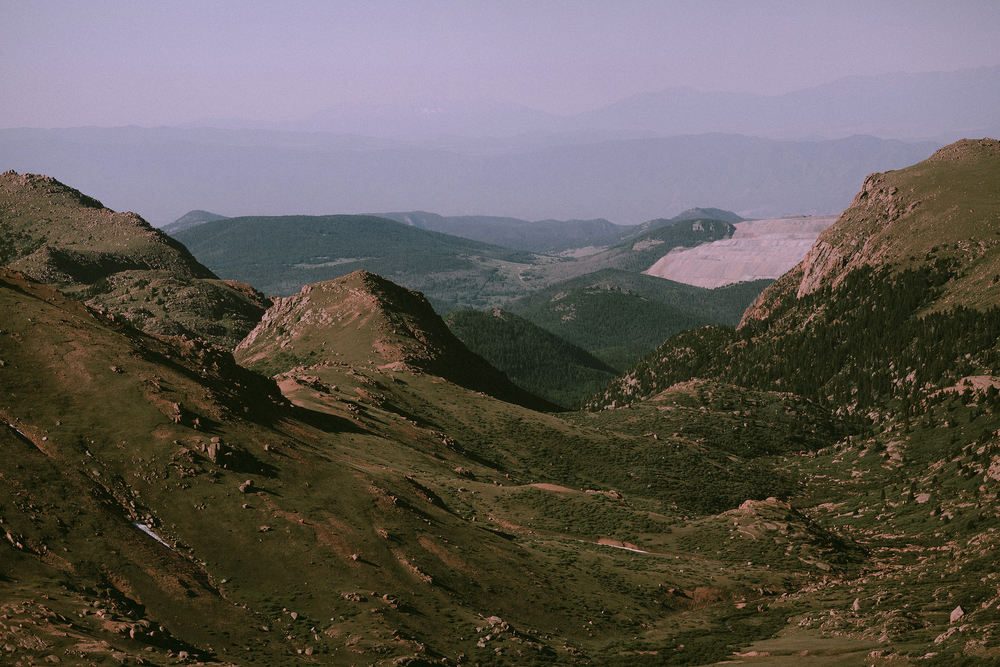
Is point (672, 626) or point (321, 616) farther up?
point (321, 616)

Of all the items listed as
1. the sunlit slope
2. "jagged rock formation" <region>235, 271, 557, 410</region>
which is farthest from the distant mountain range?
"jagged rock formation" <region>235, 271, 557, 410</region>

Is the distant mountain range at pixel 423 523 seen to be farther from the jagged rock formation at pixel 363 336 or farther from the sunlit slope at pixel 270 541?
the jagged rock formation at pixel 363 336

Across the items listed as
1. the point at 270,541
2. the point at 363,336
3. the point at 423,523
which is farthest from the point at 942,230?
the point at 270,541

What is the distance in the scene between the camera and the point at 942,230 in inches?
6831

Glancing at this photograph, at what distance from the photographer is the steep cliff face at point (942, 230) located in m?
157

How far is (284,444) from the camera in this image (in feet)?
199

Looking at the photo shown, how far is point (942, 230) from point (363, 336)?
13731 centimetres

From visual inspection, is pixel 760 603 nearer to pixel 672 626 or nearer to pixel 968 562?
pixel 672 626

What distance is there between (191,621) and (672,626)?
35705mm

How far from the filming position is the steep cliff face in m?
157

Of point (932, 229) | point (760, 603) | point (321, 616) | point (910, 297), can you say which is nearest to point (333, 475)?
point (321, 616)

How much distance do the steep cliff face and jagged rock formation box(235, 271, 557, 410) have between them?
9573 cm

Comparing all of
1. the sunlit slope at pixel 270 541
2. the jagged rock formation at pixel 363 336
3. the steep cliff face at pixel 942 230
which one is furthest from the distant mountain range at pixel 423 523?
the steep cliff face at pixel 942 230

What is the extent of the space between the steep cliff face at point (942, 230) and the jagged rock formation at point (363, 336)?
9573 centimetres
